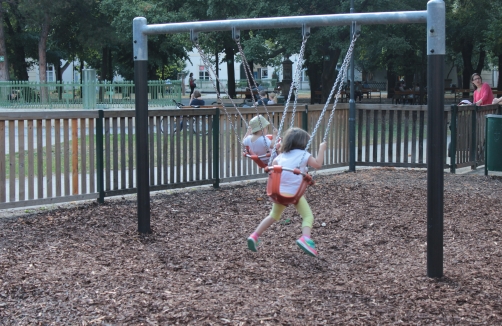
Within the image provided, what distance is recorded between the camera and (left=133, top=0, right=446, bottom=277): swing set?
5430 mm

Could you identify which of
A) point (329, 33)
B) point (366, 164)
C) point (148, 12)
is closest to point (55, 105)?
point (148, 12)

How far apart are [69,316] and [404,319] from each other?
2.23 meters

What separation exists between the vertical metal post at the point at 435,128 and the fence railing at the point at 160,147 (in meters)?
2.83

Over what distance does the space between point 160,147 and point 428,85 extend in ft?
15.7

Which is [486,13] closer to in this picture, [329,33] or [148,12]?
[329,33]

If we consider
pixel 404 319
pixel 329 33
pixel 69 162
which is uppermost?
pixel 329 33

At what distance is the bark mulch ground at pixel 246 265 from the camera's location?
4520mm

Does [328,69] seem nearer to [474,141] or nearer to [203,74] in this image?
[474,141]

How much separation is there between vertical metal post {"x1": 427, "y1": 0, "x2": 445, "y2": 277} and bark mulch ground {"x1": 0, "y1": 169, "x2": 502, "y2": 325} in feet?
0.88

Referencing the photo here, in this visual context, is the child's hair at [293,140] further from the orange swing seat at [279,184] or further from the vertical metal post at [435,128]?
the vertical metal post at [435,128]

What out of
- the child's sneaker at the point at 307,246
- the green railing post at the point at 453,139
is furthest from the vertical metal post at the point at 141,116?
the green railing post at the point at 453,139

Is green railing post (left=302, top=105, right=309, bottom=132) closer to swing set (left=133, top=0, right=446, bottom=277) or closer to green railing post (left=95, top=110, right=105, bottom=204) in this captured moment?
green railing post (left=95, top=110, right=105, bottom=204)

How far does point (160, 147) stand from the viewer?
30.8 feet

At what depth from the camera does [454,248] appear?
6.51 metres
